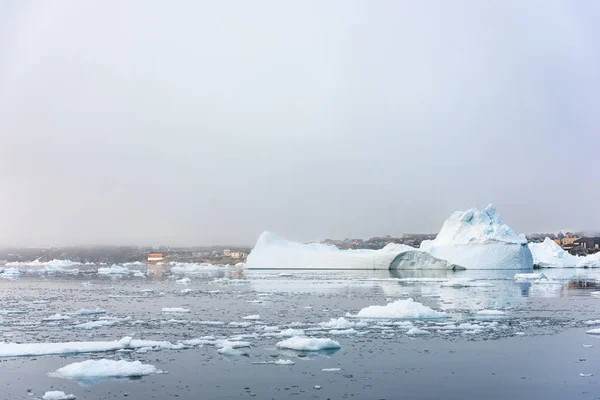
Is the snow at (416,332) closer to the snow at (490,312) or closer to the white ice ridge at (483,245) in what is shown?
the snow at (490,312)

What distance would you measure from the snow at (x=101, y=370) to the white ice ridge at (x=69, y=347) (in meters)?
1.64

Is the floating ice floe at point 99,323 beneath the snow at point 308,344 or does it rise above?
beneath

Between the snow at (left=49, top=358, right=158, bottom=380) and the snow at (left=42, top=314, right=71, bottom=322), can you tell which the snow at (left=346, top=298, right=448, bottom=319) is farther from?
the snow at (left=49, top=358, right=158, bottom=380)

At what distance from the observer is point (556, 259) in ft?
215

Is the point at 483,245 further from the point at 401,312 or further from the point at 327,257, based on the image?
the point at 401,312

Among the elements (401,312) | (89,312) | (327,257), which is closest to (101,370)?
(89,312)

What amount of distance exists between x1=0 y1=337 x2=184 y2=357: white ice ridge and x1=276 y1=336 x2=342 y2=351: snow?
6.80 feet

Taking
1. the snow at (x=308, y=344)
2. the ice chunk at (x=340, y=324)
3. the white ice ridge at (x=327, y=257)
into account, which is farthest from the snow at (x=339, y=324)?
the white ice ridge at (x=327, y=257)

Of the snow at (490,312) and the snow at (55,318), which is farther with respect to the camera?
the snow at (490,312)

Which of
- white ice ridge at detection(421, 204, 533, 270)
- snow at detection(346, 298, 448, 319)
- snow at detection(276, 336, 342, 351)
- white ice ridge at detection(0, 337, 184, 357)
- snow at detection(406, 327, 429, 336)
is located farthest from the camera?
white ice ridge at detection(421, 204, 533, 270)

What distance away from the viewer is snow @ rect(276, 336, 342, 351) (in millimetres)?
11125

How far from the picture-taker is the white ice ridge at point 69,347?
34.8 feet

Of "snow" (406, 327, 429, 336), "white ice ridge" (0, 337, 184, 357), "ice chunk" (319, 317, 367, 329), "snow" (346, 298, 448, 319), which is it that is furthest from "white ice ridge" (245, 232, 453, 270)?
"white ice ridge" (0, 337, 184, 357)

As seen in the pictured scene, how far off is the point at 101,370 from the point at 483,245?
145 feet
